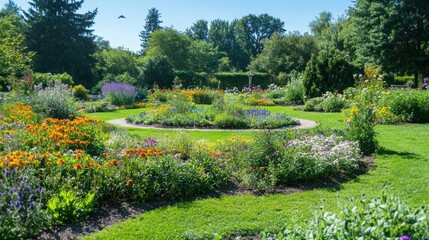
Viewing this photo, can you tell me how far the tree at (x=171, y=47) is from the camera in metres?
43.4

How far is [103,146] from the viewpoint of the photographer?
283 inches

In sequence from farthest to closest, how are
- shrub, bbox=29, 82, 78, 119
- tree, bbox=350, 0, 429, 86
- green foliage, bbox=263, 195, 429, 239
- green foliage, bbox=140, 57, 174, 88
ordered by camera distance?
green foliage, bbox=140, 57, 174, 88 → tree, bbox=350, 0, 429, 86 → shrub, bbox=29, 82, 78, 119 → green foliage, bbox=263, 195, 429, 239

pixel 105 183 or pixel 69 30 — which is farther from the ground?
pixel 69 30

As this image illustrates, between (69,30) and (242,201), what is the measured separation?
3804 centimetres

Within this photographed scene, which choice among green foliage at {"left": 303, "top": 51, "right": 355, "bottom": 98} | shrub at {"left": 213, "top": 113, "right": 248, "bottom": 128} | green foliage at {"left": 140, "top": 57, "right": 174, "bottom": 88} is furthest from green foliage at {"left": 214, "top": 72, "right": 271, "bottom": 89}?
shrub at {"left": 213, "top": 113, "right": 248, "bottom": 128}

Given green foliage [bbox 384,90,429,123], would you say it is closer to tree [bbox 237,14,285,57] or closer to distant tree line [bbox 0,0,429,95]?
distant tree line [bbox 0,0,429,95]

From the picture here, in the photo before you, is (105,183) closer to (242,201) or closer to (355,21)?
(242,201)

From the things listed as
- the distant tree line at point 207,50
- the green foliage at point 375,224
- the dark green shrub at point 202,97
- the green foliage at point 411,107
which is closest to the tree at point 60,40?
the distant tree line at point 207,50

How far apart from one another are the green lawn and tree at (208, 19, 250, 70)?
58555 millimetres

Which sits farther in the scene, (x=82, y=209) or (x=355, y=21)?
(x=355, y=21)

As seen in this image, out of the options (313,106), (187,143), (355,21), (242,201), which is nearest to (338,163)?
(242,201)

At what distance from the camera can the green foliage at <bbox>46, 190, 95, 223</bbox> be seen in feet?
14.3

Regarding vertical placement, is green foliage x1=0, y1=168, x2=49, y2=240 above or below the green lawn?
above

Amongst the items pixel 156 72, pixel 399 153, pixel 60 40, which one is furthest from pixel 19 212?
pixel 60 40
